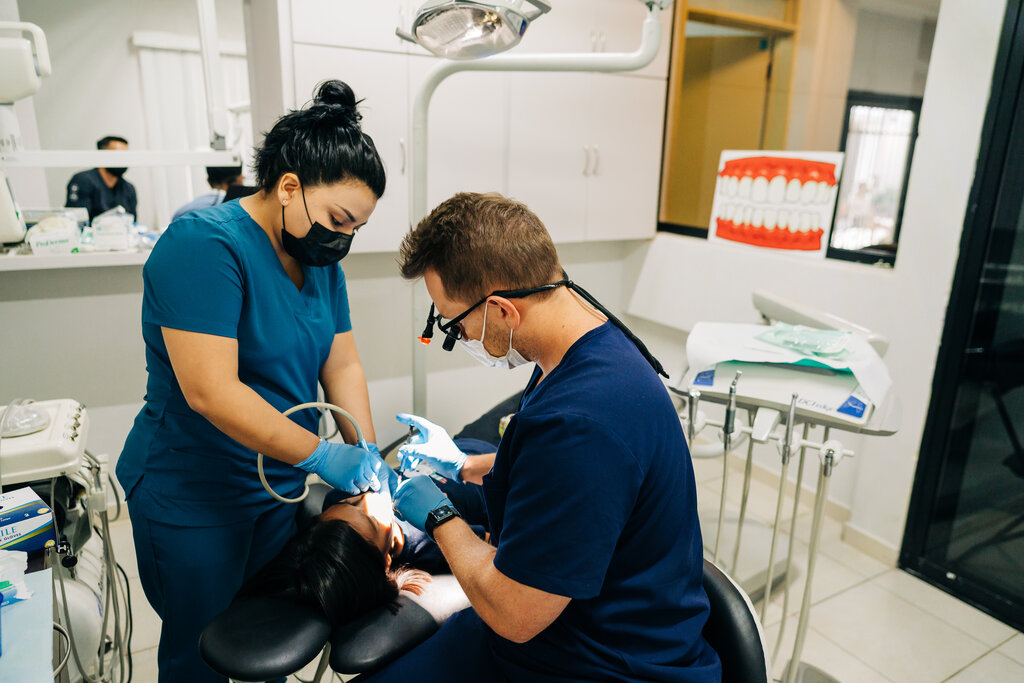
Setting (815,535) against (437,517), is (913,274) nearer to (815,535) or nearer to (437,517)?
(815,535)

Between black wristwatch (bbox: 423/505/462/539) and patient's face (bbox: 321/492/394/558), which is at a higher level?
black wristwatch (bbox: 423/505/462/539)

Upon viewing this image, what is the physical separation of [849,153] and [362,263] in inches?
80.6

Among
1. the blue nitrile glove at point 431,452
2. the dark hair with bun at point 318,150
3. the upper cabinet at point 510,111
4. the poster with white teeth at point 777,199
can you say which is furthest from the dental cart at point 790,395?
the upper cabinet at point 510,111

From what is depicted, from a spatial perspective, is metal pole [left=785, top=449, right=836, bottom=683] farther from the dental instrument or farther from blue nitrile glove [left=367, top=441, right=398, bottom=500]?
the dental instrument

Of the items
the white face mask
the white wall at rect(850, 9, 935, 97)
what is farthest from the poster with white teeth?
the white face mask

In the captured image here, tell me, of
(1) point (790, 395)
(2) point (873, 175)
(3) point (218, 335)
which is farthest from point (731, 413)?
(2) point (873, 175)

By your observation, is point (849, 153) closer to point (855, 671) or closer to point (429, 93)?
point (429, 93)

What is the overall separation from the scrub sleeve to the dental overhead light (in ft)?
1.84

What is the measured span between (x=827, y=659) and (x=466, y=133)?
89.8 inches

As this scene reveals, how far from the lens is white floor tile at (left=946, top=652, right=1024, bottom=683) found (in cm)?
195

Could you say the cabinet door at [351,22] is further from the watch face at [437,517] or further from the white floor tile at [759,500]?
the white floor tile at [759,500]

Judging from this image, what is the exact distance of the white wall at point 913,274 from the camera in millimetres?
2072

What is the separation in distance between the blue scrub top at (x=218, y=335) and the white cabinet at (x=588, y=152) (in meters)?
1.71

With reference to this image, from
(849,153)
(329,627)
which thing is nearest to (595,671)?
(329,627)
